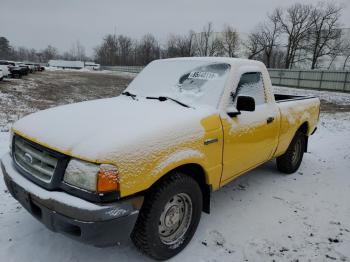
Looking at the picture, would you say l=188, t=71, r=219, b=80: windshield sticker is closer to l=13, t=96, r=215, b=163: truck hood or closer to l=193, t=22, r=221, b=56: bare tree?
l=13, t=96, r=215, b=163: truck hood

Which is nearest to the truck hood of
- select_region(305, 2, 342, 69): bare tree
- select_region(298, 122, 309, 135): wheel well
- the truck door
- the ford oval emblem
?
the ford oval emblem

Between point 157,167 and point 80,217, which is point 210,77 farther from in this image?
point 80,217

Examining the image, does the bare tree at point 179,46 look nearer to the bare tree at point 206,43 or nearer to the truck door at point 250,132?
the bare tree at point 206,43

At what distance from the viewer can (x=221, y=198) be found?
14.2ft

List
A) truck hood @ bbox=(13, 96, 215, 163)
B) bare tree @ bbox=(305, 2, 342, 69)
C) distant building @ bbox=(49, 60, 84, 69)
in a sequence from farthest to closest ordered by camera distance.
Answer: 1. distant building @ bbox=(49, 60, 84, 69)
2. bare tree @ bbox=(305, 2, 342, 69)
3. truck hood @ bbox=(13, 96, 215, 163)

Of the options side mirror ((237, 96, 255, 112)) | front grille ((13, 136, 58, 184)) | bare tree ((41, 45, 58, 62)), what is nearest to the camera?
front grille ((13, 136, 58, 184))

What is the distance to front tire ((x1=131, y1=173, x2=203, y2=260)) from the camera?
2607 millimetres

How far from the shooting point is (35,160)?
8.71 ft

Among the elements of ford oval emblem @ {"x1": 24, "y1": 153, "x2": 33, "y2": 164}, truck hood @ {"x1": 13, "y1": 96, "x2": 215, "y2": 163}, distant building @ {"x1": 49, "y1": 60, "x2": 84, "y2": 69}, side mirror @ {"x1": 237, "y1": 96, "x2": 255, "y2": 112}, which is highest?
side mirror @ {"x1": 237, "y1": 96, "x2": 255, "y2": 112}

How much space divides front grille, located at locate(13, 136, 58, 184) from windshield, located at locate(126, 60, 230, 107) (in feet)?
5.09

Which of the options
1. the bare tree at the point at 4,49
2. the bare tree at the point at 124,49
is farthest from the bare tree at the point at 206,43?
the bare tree at the point at 4,49

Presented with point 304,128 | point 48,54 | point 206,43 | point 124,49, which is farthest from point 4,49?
point 304,128

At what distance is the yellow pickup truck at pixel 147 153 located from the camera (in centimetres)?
231

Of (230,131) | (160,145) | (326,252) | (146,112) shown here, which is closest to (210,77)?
(230,131)
